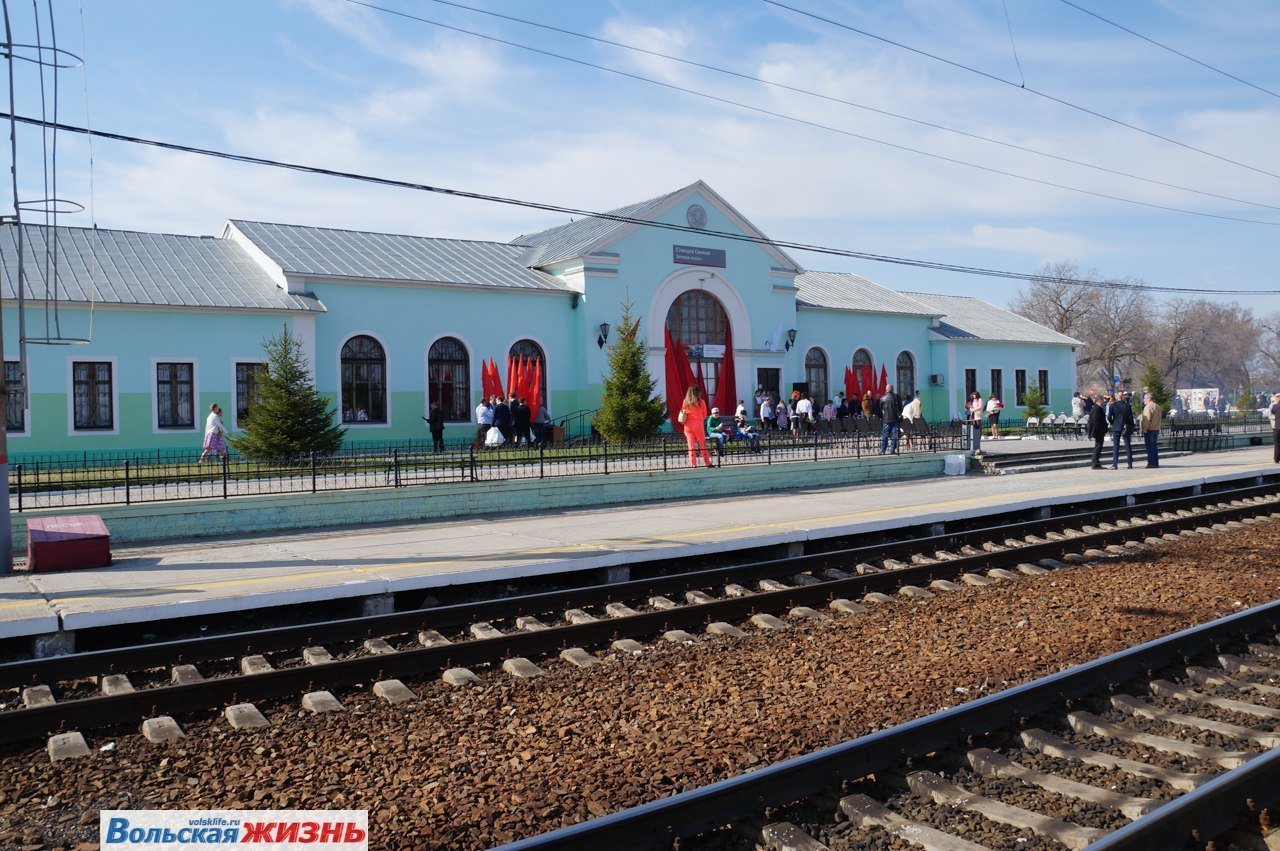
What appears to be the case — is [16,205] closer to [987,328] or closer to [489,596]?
[489,596]

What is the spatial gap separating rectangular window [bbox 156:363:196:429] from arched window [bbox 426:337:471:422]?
6.60m

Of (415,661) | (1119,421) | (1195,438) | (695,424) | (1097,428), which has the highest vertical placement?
(695,424)

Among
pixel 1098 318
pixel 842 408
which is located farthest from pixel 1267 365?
pixel 842 408

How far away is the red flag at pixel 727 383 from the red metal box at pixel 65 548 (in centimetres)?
2256

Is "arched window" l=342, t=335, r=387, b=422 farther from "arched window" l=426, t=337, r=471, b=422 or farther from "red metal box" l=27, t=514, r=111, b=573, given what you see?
"red metal box" l=27, t=514, r=111, b=573

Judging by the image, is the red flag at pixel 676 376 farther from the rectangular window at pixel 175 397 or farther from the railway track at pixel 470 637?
the railway track at pixel 470 637

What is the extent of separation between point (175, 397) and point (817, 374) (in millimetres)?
22950

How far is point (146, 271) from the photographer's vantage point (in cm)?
2653

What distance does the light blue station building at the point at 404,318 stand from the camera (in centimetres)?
2441

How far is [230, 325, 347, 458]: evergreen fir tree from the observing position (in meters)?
21.3

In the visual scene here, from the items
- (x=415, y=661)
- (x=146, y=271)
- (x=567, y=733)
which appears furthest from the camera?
(x=146, y=271)

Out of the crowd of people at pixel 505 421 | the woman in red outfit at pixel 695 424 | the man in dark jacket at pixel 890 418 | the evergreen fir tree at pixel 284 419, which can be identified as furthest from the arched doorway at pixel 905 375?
the evergreen fir tree at pixel 284 419

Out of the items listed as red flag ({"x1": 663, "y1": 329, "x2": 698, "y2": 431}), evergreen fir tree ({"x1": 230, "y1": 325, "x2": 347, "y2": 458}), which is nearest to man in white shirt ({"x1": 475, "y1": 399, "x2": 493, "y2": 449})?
red flag ({"x1": 663, "y1": 329, "x2": 698, "y2": 431})

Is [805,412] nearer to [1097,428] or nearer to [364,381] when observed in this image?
[1097,428]
